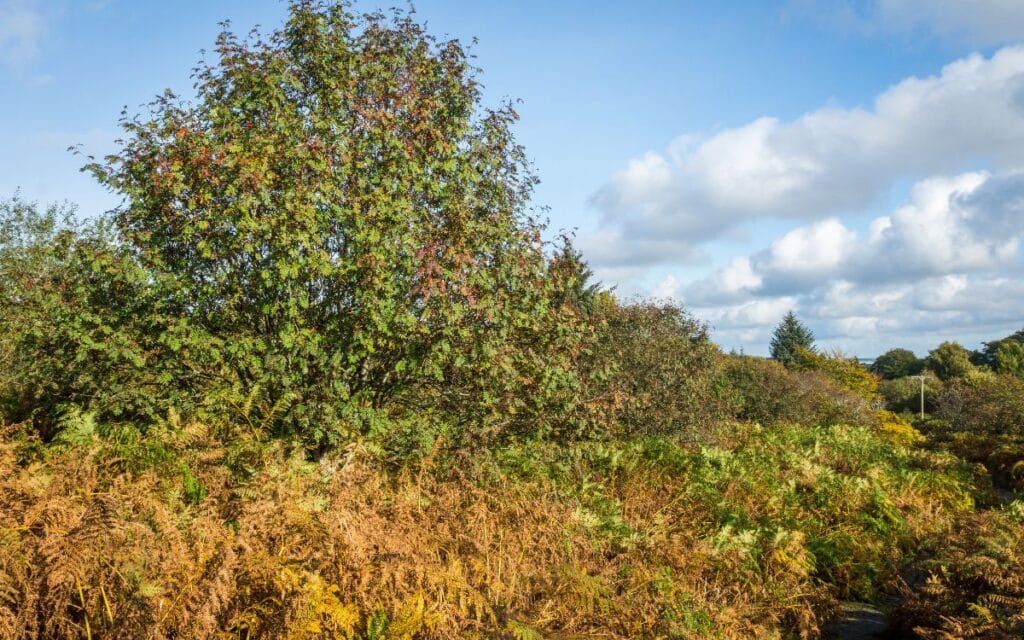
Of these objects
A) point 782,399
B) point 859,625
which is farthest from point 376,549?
point 782,399

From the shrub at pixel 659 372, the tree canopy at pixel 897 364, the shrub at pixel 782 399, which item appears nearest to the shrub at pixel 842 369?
the shrub at pixel 782 399

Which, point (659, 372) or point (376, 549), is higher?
point (659, 372)

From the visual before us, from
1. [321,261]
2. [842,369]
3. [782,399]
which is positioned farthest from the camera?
[842,369]

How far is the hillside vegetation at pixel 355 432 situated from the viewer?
434cm

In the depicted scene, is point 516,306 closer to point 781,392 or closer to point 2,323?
point 2,323

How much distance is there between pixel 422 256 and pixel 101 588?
4.31m

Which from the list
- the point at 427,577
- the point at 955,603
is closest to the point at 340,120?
the point at 427,577

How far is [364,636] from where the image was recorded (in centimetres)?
430

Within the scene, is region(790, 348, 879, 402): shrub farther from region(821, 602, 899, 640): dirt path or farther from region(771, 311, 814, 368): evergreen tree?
region(821, 602, 899, 640): dirt path

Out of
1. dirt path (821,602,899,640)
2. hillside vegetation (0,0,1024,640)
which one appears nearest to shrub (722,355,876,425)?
hillside vegetation (0,0,1024,640)

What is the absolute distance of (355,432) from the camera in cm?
751

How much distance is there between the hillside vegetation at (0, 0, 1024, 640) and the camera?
4.34 metres

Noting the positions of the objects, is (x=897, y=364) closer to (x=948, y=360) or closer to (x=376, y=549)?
(x=948, y=360)

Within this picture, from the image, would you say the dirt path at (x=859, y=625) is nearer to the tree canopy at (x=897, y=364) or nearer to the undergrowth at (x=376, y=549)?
the undergrowth at (x=376, y=549)
